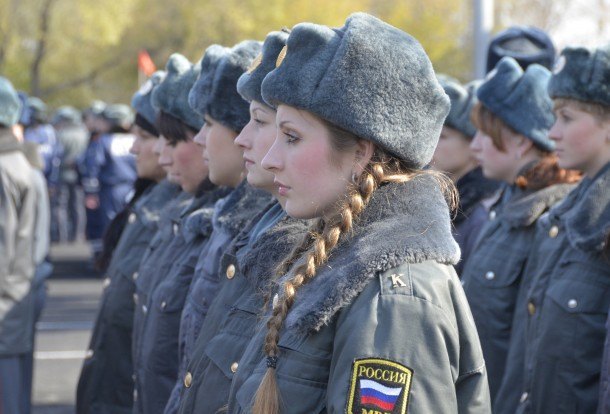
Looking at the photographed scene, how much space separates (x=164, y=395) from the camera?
163 inches

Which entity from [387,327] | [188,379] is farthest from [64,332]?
[387,327]

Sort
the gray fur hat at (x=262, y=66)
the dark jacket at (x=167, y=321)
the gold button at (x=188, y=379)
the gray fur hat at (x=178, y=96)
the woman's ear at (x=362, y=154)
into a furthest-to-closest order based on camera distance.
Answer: the gray fur hat at (x=178, y=96) < the dark jacket at (x=167, y=321) < the gold button at (x=188, y=379) < the gray fur hat at (x=262, y=66) < the woman's ear at (x=362, y=154)

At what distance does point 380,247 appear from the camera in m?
2.35

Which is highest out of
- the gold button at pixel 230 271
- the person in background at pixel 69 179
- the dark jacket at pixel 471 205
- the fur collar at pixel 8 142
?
the gold button at pixel 230 271

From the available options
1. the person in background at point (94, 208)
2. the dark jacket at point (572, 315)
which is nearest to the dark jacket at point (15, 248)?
the dark jacket at point (572, 315)

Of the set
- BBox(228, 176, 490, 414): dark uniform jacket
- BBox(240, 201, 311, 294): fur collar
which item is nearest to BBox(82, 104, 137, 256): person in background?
BBox(240, 201, 311, 294): fur collar

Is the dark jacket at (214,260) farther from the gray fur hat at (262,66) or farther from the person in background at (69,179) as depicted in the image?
the person in background at (69,179)

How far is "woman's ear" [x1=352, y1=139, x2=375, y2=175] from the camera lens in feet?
8.31

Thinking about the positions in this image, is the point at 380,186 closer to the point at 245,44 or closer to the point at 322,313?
the point at 322,313

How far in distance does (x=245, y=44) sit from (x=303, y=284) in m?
1.87

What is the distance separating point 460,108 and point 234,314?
9.59 feet

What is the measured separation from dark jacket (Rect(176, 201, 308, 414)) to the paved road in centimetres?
452

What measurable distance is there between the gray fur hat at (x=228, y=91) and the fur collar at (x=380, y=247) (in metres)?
1.60

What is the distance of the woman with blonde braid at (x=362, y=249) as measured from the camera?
2.27 metres
